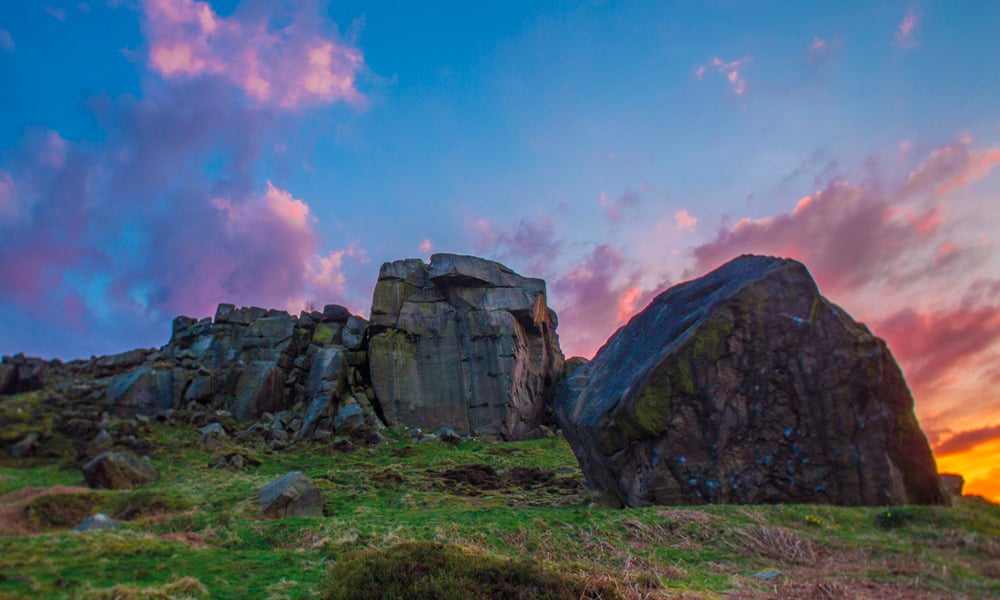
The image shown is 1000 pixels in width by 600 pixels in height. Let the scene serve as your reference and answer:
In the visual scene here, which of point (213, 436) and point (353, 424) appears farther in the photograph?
point (353, 424)

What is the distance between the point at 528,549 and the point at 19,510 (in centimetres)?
1487

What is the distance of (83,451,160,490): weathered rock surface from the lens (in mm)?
21797

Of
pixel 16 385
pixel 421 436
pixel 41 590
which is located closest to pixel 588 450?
pixel 41 590

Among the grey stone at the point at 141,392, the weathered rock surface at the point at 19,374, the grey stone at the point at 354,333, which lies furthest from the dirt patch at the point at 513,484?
the weathered rock surface at the point at 19,374

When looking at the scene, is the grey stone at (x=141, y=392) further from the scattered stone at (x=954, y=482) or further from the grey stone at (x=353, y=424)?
the scattered stone at (x=954, y=482)

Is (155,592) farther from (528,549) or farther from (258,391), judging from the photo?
(258,391)

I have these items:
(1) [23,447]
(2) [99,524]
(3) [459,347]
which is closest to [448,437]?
(3) [459,347]

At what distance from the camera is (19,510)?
16.7 meters

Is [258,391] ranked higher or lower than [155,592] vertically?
higher

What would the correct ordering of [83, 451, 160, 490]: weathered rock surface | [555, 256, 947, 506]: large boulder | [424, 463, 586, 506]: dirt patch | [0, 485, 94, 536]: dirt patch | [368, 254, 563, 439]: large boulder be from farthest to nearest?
1. [368, 254, 563, 439]: large boulder
2. [83, 451, 160, 490]: weathered rock surface
3. [424, 463, 586, 506]: dirt patch
4. [0, 485, 94, 536]: dirt patch
5. [555, 256, 947, 506]: large boulder

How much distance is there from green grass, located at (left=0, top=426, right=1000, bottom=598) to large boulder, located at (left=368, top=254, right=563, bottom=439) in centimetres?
2289

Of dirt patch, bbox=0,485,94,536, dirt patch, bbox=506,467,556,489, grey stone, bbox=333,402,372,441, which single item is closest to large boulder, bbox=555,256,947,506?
dirt patch, bbox=506,467,556,489

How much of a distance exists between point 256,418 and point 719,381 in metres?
34.3

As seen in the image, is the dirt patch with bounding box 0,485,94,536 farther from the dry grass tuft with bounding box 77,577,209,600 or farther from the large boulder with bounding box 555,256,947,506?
the large boulder with bounding box 555,256,947,506
